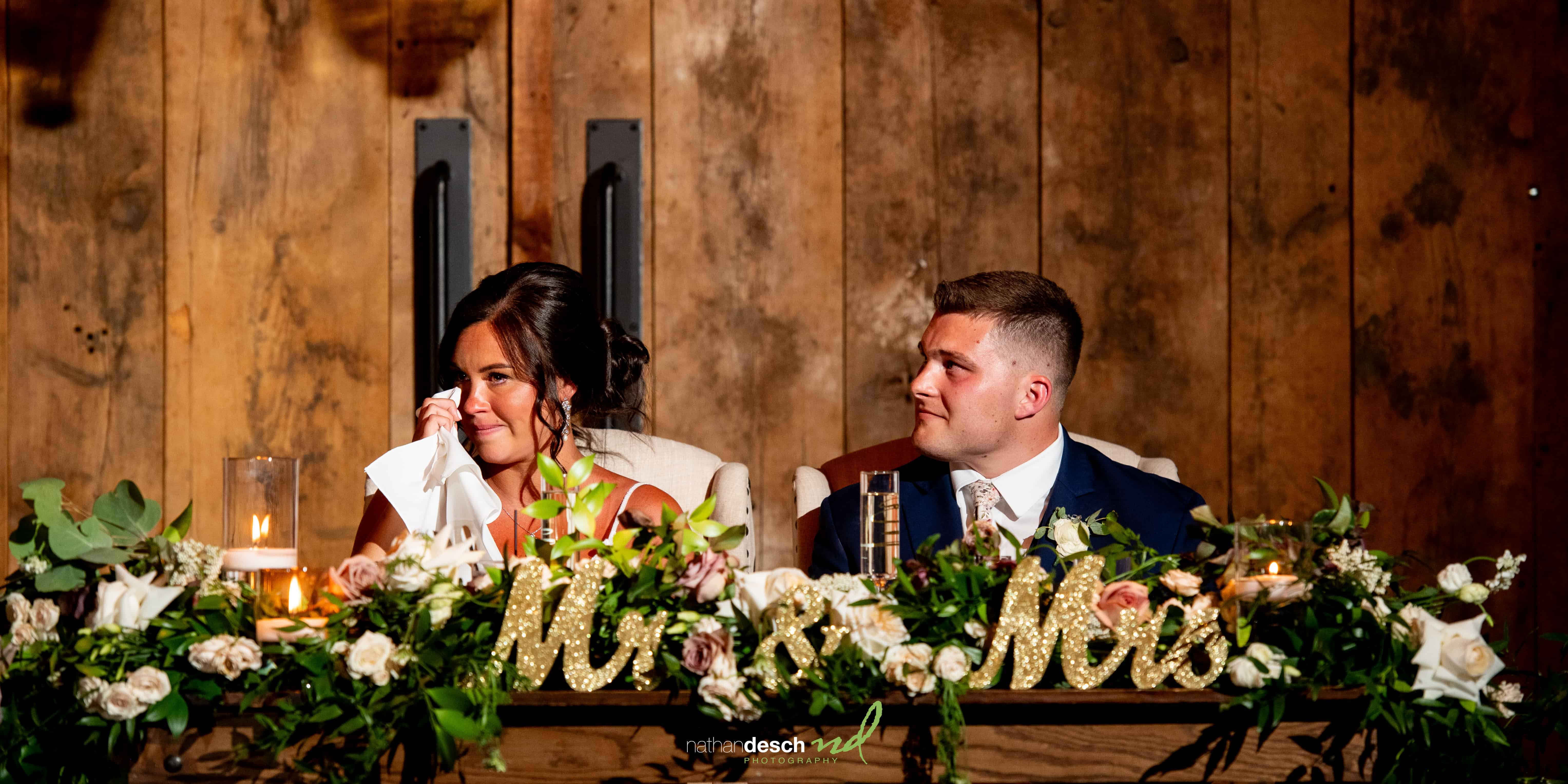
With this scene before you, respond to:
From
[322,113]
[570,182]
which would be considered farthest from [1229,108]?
[322,113]

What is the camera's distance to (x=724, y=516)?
2.41 metres

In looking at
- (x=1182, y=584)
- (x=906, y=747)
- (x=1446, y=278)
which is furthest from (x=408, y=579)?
(x=1446, y=278)

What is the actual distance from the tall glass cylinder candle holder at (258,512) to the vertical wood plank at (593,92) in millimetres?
1533

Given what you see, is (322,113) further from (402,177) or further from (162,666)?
(162,666)

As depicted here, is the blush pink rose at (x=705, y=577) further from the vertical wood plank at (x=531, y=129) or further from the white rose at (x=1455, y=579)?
the vertical wood plank at (x=531, y=129)

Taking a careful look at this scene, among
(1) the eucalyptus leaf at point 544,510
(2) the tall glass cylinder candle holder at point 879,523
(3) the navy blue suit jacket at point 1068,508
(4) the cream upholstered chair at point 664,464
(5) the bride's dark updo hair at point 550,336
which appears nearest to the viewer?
(1) the eucalyptus leaf at point 544,510

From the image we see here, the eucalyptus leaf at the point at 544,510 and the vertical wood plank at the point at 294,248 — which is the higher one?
the vertical wood plank at the point at 294,248

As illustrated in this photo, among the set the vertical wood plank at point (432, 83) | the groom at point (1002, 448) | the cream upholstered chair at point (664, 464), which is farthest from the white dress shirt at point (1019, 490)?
the vertical wood plank at point (432, 83)

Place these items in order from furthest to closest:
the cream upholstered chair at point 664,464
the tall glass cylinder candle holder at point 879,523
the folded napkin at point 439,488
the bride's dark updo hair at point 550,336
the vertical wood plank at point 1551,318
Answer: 1. the vertical wood plank at point 1551,318
2. the cream upholstered chair at point 664,464
3. the bride's dark updo hair at point 550,336
4. the folded napkin at point 439,488
5. the tall glass cylinder candle holder at point 879,523

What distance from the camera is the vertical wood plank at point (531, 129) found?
3023 millimetres

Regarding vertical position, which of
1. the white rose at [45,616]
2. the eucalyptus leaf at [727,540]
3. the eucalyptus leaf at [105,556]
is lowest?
the white rose at [45,616]

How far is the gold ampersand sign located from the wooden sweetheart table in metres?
0.03

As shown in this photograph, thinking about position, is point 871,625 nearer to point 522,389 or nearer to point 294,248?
point 522,389

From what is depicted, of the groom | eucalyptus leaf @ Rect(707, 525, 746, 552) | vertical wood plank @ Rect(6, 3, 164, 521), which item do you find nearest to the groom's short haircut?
A: the groom
